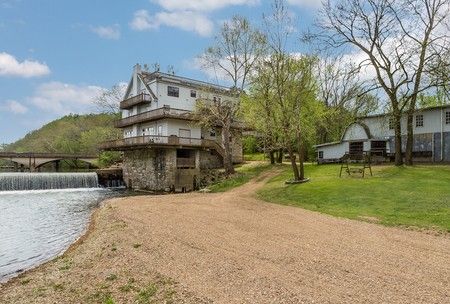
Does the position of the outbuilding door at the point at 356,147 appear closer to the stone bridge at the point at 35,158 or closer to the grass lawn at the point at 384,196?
the grass lawn at the point at 384,196

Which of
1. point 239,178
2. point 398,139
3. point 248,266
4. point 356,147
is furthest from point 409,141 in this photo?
point 248,266

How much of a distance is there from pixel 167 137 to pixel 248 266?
28903 mm

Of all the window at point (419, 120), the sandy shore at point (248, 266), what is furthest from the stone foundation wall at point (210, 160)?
the sandy shore at point (248, 266)

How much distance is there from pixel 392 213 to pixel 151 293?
11286 millimetres

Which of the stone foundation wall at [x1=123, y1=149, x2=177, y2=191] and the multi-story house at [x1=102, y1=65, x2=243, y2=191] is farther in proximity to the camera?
the stone foundation wall at [x1=123, y1=149, x2=177, y2=191]

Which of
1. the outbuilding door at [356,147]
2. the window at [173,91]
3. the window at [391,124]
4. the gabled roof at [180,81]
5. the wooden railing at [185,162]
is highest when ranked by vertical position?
the gabled roof at [180,81]

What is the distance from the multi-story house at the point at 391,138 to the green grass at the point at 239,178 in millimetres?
6536

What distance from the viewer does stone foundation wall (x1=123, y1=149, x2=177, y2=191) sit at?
123ft

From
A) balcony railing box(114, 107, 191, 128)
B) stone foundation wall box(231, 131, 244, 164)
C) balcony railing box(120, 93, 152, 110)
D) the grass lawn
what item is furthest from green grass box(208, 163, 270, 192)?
balcony railing box(120, 93, 152, 110)

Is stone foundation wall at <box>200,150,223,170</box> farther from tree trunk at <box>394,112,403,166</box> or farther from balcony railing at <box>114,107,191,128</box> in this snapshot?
tree trunk at <box>394,112,403,166</box>

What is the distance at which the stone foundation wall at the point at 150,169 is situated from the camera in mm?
37406

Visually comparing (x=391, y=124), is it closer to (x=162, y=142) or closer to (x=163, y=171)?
(x=162, y=142)

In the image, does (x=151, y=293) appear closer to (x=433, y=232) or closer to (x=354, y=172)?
(x=433, y=232)

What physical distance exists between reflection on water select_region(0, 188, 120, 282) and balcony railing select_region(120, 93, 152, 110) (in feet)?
51.1
